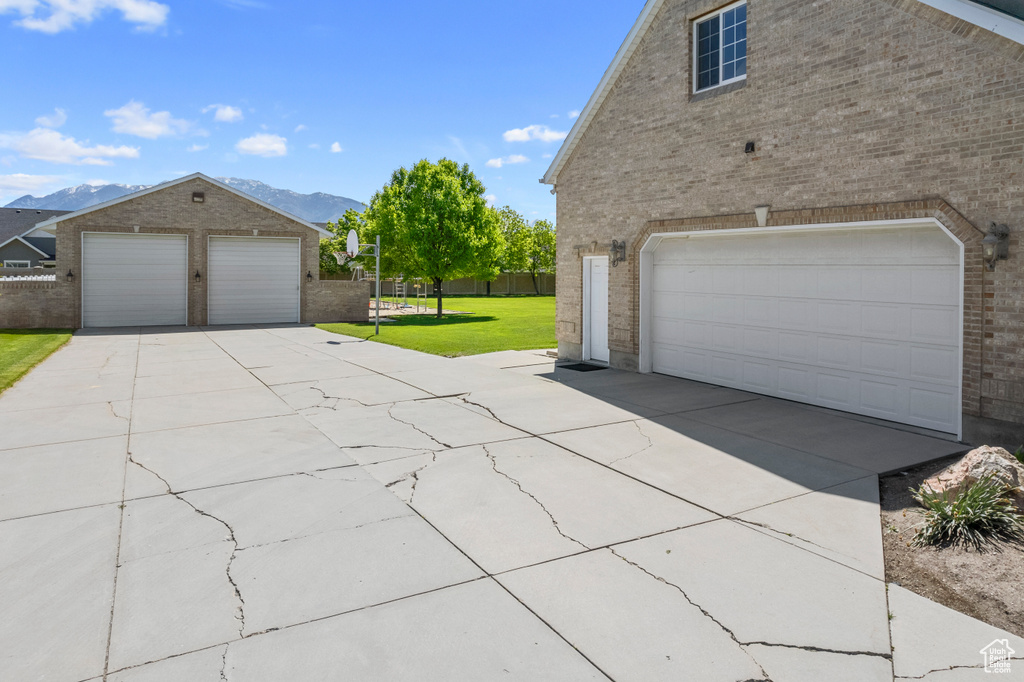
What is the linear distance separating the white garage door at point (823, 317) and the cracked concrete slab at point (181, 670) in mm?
7952

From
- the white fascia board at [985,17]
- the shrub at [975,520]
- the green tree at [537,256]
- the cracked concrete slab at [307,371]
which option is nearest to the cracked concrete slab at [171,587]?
the shrub at [975,520]

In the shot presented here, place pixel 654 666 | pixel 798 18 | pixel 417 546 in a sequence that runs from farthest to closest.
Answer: pixel 798 18
pixel 417 546
pixel 654 666

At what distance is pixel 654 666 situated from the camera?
328cm

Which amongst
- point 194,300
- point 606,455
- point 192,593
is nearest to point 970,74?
point 606,455

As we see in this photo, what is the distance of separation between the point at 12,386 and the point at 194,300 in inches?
541

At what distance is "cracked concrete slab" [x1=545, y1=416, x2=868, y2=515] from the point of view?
5.86 meters

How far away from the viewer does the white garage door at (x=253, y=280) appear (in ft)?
80.8

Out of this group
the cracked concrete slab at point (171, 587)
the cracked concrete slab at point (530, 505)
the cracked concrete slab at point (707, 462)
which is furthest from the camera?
the cracked concrete slab at point (707, 462)

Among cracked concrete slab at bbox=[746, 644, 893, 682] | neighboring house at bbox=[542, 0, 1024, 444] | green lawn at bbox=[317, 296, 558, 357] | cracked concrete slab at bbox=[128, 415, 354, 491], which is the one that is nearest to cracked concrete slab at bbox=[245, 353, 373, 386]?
green lawn at bbox=[317, 296, 558, 357]

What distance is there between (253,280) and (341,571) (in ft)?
75.4

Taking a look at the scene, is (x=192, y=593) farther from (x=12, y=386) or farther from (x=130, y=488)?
(x=12, y=386)

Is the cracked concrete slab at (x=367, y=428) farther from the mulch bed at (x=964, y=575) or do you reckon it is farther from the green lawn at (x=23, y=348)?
the green lawn at (x=23, y=348)

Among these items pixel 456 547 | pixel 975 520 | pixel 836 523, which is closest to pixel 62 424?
pixel 456 547

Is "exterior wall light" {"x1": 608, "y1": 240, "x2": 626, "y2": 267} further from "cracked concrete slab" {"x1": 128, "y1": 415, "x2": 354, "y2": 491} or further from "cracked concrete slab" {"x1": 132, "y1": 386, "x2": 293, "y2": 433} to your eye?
"cracked concrete slab" {"x1": 128, "y1": 415, "x2": 354, "y2": 491}
